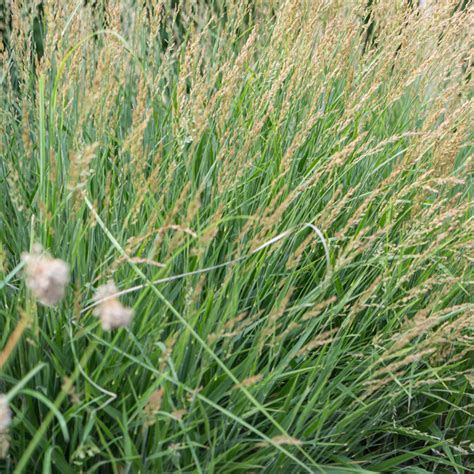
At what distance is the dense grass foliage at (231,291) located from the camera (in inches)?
61.1

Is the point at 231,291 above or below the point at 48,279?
below

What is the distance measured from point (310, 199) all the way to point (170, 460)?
0.98m

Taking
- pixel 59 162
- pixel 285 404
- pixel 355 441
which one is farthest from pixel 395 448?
pixel 59 162

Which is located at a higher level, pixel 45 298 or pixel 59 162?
pixel 45 298

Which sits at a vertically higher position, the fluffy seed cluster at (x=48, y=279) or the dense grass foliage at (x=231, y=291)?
the fluffy seed cluster at (x=48, y=279)

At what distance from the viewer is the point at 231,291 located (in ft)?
6.00

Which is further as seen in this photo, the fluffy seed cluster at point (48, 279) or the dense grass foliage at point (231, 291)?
the dense grass foliage at point (231, 291)

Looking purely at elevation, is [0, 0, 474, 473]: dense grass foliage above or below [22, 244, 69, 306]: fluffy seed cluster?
below

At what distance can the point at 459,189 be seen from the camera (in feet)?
9.37

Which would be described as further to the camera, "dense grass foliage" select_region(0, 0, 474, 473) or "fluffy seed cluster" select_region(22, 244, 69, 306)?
"dense grass foliage" select_region(0, 0, 474, 473)

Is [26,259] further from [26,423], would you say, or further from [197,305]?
[197,305]

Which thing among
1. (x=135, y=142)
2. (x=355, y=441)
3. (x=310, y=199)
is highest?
(x=135, y=142)

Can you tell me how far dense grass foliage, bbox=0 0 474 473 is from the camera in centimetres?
155

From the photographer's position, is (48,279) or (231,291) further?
(231,291)
